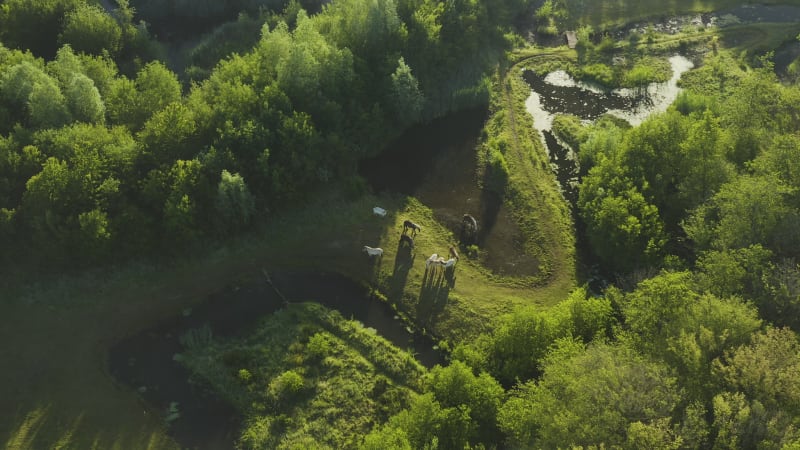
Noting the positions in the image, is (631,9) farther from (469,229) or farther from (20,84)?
(20,84)

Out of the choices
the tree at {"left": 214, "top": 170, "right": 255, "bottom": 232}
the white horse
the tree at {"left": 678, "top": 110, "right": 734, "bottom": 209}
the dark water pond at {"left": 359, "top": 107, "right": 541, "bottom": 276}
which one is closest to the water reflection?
the dark water pond at {"left": 359, "top": 107, "right": 541, "bottom": 276}

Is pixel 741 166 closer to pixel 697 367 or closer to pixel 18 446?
pixel 697 367

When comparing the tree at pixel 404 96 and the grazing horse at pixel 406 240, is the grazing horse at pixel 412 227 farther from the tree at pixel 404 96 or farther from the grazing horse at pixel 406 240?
the tree at pixel 404 96

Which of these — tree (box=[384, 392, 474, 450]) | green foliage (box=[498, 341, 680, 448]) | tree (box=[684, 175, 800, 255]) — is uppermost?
tree (box=[684, 175, 800, 255])

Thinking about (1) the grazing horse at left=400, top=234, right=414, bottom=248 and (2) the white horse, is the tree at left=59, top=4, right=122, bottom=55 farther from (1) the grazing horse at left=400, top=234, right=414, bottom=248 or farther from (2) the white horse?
(2) the white horse

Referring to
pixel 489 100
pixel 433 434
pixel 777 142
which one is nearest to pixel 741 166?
pixel 777 142
